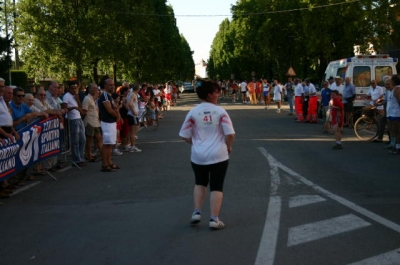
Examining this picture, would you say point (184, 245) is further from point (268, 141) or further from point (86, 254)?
point (268, 141)

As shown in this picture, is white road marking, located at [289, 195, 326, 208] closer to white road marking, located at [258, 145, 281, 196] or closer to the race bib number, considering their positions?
white road marking, located at [258, 145, 281, 196]

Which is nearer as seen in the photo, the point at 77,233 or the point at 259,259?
the point at 259,259

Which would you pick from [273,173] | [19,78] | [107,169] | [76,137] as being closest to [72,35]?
[19,78]

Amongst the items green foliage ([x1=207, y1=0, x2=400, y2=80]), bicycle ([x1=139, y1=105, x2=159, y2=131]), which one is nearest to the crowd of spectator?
bicycle ([x1=139, y1=105, x2=159, y2=131])

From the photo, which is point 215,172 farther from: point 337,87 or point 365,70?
point 365,70

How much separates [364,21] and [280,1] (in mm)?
14391

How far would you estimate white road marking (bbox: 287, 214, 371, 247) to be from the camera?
20.3ft

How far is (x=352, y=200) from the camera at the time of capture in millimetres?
8125

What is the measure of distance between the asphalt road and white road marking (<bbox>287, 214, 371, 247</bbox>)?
0.01 meters

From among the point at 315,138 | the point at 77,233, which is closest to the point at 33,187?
the point at 77,233

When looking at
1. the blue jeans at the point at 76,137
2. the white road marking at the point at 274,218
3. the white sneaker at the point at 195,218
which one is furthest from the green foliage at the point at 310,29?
the white sneaker at the point at 195,218

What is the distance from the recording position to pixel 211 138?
21.9 feet

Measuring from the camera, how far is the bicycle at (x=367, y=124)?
55.0 ft

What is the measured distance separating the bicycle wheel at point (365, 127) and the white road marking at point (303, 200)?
8869 mm
